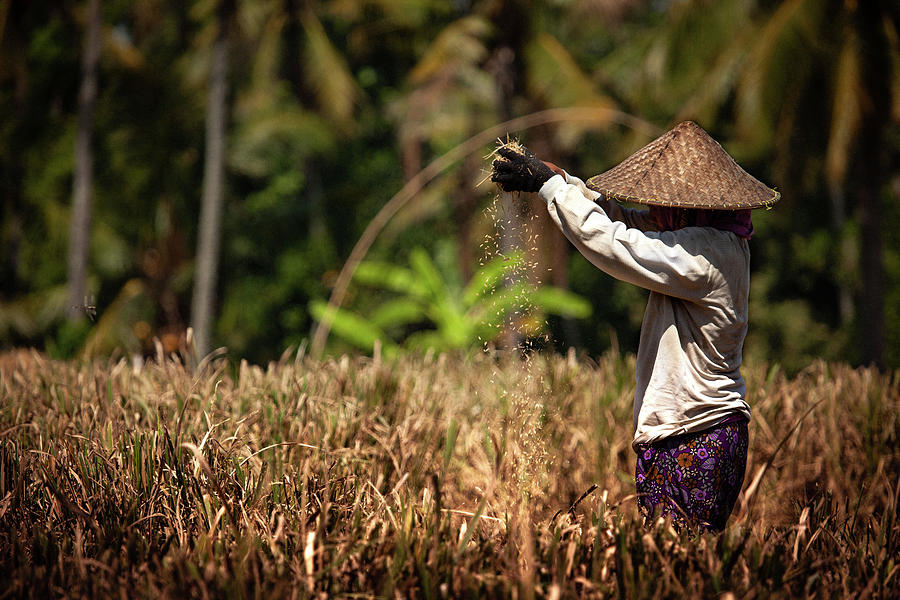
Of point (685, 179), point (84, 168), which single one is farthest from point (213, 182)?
point (685, 179)

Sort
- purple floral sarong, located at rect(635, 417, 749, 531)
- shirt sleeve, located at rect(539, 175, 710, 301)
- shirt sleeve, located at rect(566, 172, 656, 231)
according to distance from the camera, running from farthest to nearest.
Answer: shirt sleeve, located at rect(566, 172, 656, 231), purple floral sarong, located at rect(635, 417, 749, 531), shirt sleeve, located at rect(539, 175, 710, 301)

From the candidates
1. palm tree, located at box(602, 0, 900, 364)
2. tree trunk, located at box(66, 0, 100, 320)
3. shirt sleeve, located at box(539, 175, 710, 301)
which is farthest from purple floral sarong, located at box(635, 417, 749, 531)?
tree trunk, located at box(66, 0, 100, 320)

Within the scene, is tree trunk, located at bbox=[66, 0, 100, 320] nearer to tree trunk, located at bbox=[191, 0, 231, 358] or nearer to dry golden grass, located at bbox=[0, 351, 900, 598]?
tree trunk, located at bbox=[191, 0, 231, 358]

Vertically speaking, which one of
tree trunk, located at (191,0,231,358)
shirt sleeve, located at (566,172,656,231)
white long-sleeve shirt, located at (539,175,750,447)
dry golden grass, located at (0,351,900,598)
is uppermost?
tree trunk, located at (191,0,231,358)

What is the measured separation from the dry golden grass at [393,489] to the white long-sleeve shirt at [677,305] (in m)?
0.25

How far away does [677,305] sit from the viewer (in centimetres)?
251

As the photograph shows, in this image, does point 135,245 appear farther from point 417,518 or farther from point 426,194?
point 417,518

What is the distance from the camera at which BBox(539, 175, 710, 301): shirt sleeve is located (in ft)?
7.66

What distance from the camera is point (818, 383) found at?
4500 mm

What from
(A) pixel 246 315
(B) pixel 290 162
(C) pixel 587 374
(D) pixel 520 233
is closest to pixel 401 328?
(A) pixel 246 315

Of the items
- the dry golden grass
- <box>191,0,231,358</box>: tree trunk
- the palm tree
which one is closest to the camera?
the dry golden grass

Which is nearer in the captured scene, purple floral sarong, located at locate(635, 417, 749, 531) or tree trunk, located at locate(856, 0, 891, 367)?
purple floral sarong, located at locate(635, 417, 749, 531)

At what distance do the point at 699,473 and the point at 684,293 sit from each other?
53cm

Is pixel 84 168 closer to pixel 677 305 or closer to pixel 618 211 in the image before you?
pixel 618 211
